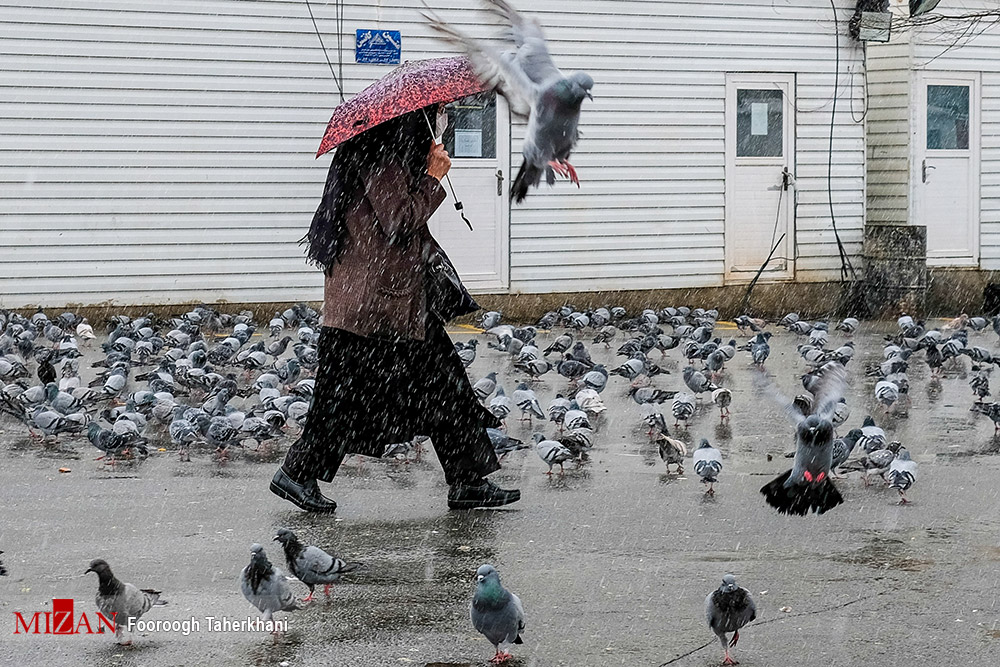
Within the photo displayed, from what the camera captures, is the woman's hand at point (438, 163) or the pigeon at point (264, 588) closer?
the pigeon at point (264, 588)

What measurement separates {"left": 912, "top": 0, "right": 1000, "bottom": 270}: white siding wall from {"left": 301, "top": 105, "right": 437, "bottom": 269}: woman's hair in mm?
15092

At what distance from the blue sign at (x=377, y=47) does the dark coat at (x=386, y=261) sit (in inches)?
396

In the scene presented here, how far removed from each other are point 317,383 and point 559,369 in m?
5.40

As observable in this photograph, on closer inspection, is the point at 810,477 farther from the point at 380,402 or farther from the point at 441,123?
the point at 441,123

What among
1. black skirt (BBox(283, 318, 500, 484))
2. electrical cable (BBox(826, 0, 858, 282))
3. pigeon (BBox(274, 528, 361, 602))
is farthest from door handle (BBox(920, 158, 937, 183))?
pigeon (BBox(274, 528, 361, 602))

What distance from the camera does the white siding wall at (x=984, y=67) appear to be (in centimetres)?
2045

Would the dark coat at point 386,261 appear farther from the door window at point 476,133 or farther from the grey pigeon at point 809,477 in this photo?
the door window at point 476,133

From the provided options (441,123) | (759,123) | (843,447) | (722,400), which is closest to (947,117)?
(759,123)

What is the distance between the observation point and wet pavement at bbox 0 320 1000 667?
502 cm

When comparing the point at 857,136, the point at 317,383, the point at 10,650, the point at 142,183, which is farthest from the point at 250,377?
the point at 857,136

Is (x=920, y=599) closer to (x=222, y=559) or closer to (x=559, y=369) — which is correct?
(x=222, y=559)

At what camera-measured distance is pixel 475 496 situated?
23.8 ft

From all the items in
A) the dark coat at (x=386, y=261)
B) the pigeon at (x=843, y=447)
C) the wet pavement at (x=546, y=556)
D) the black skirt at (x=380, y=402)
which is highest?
the dark coat at (x=386, y=261)

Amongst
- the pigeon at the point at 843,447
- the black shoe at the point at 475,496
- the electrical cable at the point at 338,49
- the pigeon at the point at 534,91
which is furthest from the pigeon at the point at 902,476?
the electrical cable at the point at 338,49
